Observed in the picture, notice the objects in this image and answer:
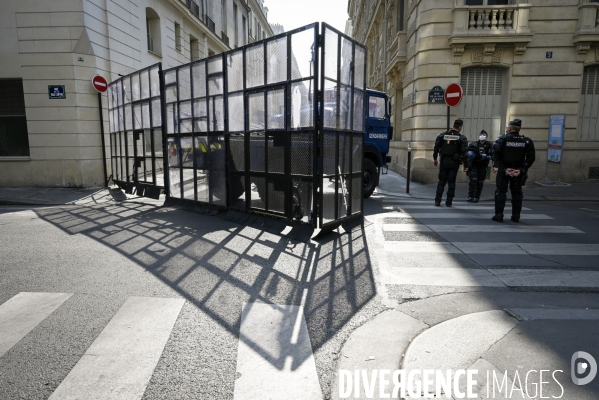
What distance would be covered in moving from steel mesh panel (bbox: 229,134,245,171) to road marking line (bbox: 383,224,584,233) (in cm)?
311

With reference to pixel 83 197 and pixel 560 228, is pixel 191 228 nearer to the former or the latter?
pixel 83 197

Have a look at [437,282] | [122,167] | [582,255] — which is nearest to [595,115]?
[582,255]

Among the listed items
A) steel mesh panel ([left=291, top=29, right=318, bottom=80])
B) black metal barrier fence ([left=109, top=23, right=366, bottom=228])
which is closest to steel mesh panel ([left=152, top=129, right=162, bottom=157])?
black metal barrier fence ([left=109, top=23, right=366, bottom=228])

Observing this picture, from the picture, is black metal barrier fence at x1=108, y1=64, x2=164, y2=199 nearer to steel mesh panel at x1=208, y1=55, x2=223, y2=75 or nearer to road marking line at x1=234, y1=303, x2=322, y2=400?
steel mesh panel at x1=208, y1=55, x2=223, y2=75

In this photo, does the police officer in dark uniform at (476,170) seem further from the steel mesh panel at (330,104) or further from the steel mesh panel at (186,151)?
the steel mesh panel at (186,151)

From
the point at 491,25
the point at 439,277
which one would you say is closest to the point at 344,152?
the point at 439,277

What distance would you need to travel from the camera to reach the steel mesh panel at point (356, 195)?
743 cm

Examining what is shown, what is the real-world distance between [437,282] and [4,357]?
4169 millimetres

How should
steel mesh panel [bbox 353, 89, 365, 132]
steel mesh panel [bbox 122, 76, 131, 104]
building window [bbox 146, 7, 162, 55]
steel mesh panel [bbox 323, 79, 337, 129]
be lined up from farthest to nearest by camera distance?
building window [bbox 146, 7, 162, 55]
steel mesh panel [bbox 122, 76, 131, 104]
steel mesh panel [bbox 353, 89, 365, 132]
steel mesh panel [bbox 323, 79, 337, 129]

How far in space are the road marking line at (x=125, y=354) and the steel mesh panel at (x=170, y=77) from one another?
6.87 meters

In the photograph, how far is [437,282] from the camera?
4.55 meters

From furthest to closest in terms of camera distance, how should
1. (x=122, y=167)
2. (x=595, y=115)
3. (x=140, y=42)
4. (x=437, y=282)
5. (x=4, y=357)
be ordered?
1. (x=140, y=42)
2. (x=595, y=115)
3. (x=122, y=167)
4. (x=437, y=282)
5. (x=4, y=357)

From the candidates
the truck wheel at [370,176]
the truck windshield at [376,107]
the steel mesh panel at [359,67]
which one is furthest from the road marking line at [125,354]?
the truck windshield at [376,107]

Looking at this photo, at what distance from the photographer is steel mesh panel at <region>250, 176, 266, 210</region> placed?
741 centimetres
